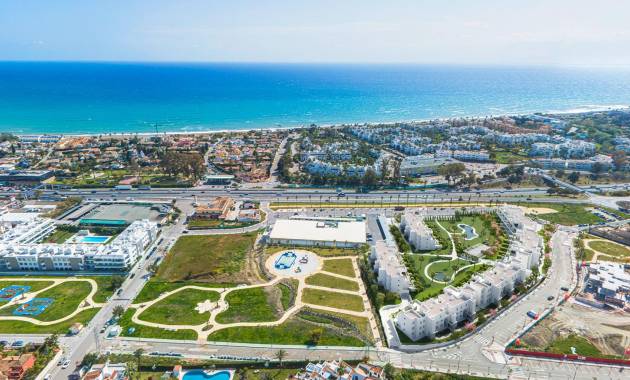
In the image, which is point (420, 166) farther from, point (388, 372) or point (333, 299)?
point (388, 372)

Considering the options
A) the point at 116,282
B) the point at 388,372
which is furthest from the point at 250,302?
the point at 388,372

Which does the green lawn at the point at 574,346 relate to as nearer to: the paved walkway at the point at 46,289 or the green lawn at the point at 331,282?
the green lawn at the point at 331,282

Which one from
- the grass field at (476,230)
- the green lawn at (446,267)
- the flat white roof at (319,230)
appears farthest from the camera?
the flat white roof at (319,230)

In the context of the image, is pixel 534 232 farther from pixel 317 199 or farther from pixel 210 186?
pixel 210 186

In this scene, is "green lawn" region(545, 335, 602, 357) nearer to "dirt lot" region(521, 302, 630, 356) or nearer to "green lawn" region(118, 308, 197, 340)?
"dirt lot" region(521, 302, 630, 356)

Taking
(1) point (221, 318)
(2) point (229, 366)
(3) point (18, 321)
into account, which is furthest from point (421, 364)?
(3) point (18, 321)

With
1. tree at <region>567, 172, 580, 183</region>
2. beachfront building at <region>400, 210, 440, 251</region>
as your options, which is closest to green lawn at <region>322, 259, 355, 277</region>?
beachfront building at <region>400, 210, 440, 251</region>

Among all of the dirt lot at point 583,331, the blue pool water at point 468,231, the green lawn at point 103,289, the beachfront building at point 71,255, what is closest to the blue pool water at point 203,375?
the green lawn at point 103,289
